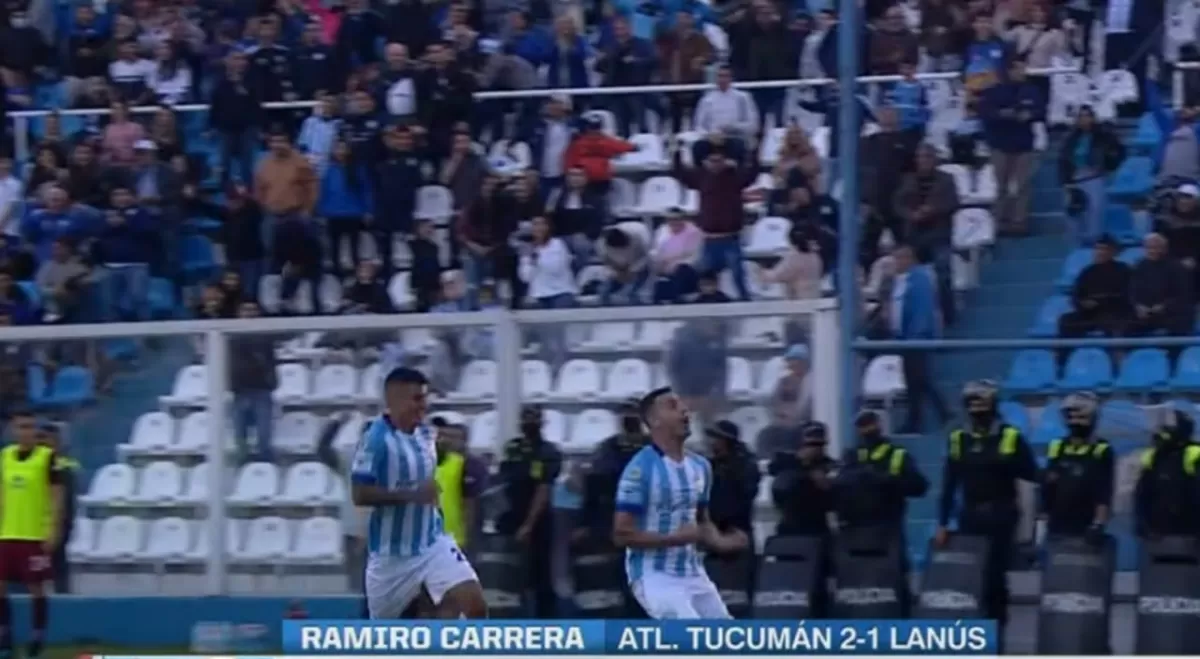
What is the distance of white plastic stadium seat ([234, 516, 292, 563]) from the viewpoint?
53.7ft

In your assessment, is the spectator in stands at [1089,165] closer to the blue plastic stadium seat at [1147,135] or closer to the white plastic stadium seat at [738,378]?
the blue plastic stadium seat at [1147,135]

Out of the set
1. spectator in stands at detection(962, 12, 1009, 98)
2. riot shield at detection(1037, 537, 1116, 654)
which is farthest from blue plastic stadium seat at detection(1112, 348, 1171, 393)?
spectator in stands at detection(962, 12, 1009, 98)

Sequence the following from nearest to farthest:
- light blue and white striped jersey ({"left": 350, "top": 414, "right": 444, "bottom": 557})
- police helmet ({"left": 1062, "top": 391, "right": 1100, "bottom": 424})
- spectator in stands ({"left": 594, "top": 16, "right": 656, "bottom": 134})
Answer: light blue and white striped jersey ({"left": 350, "top": 414, "right": 444, "bottom": 557}) < police helmet ({"left": 1062, "top": 391, "right": 1100, "bottom": 424}) < spectator in stands ({"left": 594, "top": 16, "right": 656, "bottom": 134})

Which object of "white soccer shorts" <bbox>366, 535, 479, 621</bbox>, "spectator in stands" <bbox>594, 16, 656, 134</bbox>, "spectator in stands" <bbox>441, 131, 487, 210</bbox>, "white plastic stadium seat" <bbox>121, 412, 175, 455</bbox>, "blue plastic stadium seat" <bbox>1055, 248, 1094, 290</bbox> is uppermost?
"spectator in stands" <bbox>594, 16, 656, 134</bbox>

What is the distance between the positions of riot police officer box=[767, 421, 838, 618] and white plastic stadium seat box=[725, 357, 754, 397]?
0.56 m

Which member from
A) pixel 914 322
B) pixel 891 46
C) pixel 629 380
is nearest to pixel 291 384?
pixel 629 380

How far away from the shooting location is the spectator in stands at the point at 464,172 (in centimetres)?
1956

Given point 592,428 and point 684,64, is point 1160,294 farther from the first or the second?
point 684,64

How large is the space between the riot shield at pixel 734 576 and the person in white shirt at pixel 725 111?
5.73 m

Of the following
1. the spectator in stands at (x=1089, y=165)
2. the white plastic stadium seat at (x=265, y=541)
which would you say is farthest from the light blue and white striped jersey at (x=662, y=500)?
the spectator in stands at (x=1089, y=165)

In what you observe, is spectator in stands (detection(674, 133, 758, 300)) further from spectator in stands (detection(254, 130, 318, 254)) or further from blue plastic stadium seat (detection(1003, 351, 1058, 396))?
blue plastic stadium seat (detection(1003, 351, 1058, 396))

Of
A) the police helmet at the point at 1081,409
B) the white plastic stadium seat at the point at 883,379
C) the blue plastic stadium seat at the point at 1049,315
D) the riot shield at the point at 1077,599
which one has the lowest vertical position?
the riot shield at the point at 1077,599

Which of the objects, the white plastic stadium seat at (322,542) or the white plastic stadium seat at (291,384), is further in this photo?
the white plastic stadium seat at (291,384)

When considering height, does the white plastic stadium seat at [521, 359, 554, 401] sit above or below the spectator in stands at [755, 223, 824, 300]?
below
